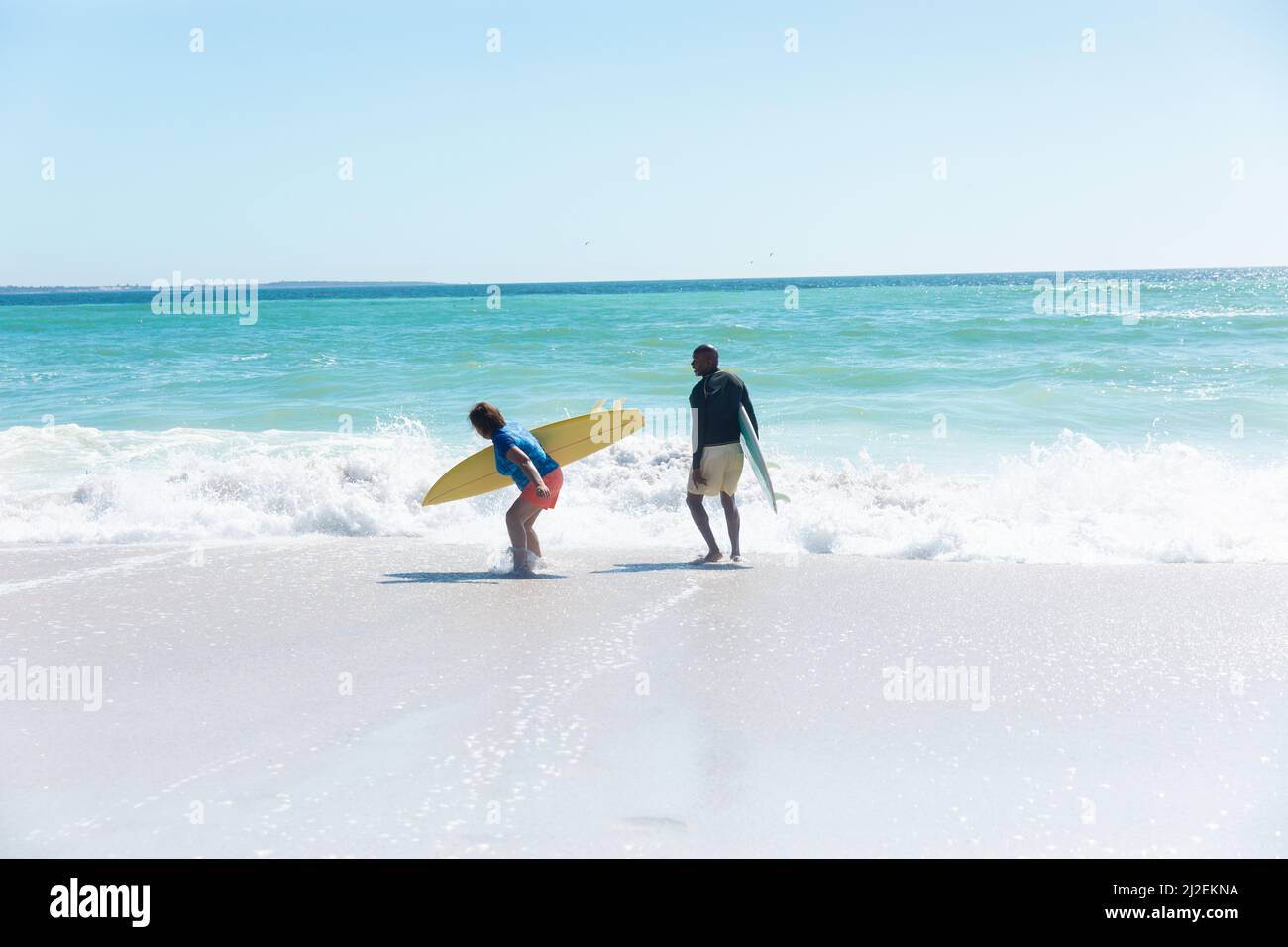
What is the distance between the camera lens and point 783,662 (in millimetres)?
4859

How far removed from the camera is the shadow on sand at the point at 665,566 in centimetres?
704

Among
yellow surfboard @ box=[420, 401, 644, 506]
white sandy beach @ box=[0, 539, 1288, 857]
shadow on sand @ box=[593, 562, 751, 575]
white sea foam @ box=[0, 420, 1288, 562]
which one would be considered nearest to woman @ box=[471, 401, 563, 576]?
white sandy beach @ box=[0, 539, 1288, 857]

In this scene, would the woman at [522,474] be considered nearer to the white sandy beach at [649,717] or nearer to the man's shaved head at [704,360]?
the white sandy beach at [649,717]

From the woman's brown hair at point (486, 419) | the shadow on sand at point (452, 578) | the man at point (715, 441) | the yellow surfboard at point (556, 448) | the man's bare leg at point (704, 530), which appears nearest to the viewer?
the shadow on sand at point (452, 578)

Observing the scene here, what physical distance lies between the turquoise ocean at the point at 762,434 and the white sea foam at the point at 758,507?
3 cm

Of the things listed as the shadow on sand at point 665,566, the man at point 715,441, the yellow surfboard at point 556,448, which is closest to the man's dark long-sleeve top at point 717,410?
the man at point 715,441

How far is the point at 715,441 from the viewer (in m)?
7.34

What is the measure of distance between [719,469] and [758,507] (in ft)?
5.11

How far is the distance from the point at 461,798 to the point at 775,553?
4.52m

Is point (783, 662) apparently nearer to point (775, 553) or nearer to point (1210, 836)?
point (1210, 836)

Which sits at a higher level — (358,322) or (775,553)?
(358,322)

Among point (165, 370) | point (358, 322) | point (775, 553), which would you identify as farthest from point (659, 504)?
point (358, 322)

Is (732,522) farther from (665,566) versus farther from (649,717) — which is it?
(649,717)
